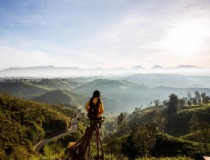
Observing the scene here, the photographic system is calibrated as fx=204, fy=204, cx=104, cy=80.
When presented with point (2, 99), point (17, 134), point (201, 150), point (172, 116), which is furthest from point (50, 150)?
point (172, 116)

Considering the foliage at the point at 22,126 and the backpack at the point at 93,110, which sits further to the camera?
the foliage at the point at 22,126

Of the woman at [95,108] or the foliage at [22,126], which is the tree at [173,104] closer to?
the foliage at [22,126]

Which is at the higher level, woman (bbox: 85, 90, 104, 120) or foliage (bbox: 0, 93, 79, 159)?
woman (bbox: 85, 90, 104, 120)

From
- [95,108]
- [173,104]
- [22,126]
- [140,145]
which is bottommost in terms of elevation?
[22,126]

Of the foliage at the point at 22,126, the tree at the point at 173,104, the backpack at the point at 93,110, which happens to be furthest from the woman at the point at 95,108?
the tree at the point at 173,104

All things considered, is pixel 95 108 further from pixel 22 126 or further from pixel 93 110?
pixel 22 126

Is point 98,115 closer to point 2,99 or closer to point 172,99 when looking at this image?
point 2,99

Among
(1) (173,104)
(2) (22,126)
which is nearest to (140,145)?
(2) (22,126)

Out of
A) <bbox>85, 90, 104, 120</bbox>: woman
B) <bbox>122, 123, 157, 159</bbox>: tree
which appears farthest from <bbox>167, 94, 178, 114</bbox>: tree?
<bbox>85, 90, 104, 120</bbox>: woman

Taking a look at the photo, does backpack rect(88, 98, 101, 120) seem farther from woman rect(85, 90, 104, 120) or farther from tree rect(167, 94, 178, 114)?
tree rect(167, 94, 178, 114)

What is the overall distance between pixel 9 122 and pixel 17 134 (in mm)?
8034

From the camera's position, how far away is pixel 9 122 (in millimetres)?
95938

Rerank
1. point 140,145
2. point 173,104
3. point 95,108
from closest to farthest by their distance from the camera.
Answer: point 95,108 → point 140,145 → point 173,104

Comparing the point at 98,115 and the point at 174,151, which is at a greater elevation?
the point at 98,115
